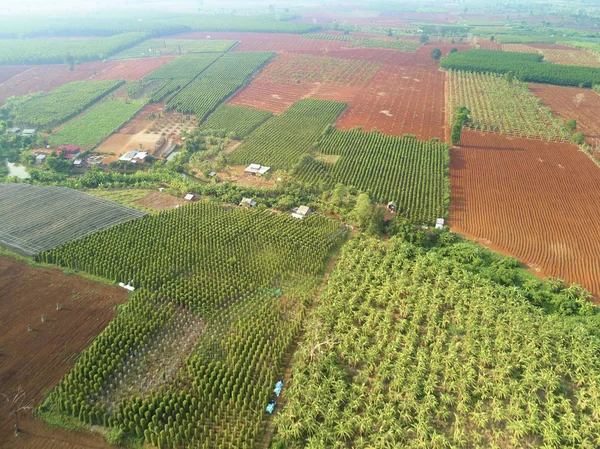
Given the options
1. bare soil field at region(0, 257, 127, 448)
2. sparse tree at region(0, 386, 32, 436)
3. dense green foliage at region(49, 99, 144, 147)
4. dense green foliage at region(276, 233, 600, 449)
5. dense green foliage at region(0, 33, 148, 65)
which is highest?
dense green foliage at region(0, 33, 148, 65)

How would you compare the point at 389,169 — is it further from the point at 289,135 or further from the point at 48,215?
the point at 48,215

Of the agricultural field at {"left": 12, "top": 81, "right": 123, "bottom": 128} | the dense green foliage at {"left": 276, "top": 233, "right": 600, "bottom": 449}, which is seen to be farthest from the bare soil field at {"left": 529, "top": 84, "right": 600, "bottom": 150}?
the agricultural field at {"left": 12, "top": 81, "right": 123, "bottom": 128}

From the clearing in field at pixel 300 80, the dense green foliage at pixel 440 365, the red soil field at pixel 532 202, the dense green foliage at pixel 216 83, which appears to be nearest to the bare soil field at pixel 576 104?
the red soil field at pixel 532 202

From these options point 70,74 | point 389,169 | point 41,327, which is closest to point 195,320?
point 41,327

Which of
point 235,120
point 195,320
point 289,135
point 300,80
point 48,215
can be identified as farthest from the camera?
point 300,80

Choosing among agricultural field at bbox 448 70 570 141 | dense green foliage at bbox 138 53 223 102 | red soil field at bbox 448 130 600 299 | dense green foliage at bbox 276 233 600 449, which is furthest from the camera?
dense green foliage at bbox 138 53 223 102

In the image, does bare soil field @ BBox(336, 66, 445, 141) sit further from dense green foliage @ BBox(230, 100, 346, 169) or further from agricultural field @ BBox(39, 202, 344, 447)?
agricultural field @ BBox(39, 202, 344, 447)

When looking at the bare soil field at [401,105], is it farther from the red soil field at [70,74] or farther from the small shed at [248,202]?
the red soil field at [70,74]
